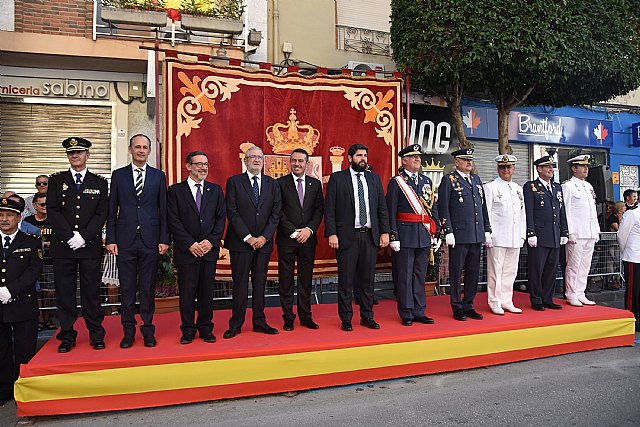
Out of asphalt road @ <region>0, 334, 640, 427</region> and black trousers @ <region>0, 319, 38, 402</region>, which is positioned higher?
black trousers @ <region>0, 319, 38, 402</region>

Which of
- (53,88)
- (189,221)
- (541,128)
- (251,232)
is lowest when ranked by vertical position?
(251,232)

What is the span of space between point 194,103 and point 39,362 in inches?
149

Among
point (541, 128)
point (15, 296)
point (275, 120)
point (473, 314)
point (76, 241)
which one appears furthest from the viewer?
point (541, 128)

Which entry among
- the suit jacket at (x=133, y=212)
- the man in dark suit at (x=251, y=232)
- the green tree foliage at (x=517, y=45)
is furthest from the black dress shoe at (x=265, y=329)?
the green tree foliage at (x=517, y=45)

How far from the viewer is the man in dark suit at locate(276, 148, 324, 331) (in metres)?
4.86

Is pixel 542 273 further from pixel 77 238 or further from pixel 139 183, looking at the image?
pixel 77 238

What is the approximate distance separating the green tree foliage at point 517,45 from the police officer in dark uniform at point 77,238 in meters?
6.36

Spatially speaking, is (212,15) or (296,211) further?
(212,15)

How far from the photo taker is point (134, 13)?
26.6 ft

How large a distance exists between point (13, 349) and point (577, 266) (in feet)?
19.6

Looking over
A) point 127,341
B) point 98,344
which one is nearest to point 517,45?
point 127,341

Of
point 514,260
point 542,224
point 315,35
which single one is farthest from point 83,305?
point 315,35

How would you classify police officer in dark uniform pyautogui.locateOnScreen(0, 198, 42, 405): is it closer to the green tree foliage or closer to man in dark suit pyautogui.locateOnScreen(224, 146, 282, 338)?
man in dark suit pyautogui.locateOnScreen(224, 146, 282, 338)

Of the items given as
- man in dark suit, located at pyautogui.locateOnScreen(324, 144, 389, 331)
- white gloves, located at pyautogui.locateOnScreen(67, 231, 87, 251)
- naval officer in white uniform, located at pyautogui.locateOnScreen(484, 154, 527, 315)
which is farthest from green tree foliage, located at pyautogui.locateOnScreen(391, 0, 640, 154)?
white gloves, located at pyautogui.locateOnScreen(67, 231, 87, 251)
